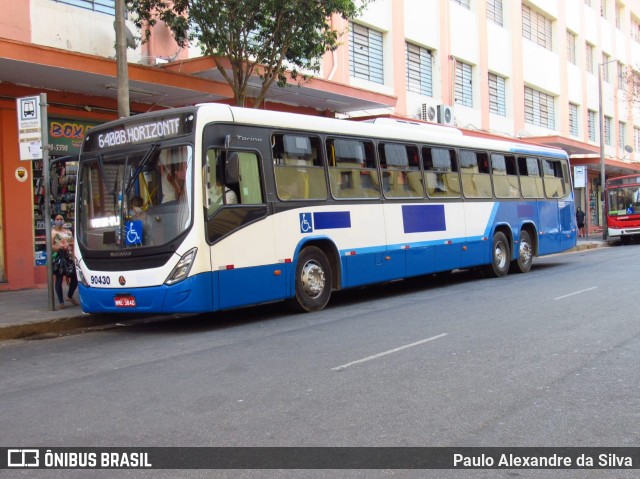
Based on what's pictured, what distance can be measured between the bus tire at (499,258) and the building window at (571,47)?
92.6 feet

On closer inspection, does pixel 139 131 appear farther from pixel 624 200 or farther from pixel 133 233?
pixel 624 200

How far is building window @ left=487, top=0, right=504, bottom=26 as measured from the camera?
32.3 meters

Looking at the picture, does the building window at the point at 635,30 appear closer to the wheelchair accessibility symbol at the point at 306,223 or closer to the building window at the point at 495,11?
the building window at the point at 495,11

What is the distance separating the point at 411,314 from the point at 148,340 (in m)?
4.00

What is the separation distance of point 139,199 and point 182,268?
50.0 inches

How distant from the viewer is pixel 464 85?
98.0ft

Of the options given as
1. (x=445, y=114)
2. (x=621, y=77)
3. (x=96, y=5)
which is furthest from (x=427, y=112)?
(x=621, y=77)

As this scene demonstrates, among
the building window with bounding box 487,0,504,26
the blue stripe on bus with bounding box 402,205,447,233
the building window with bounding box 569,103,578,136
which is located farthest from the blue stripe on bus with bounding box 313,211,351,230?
the building window with bounding box 569,103,578,136

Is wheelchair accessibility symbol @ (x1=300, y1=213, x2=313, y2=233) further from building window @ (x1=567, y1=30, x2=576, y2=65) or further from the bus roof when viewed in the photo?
building window @ (x1=567, y1=30, x2=576, y2=65)

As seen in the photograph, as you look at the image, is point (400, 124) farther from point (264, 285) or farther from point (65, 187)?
point (65, 187)

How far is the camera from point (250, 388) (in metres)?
6.22

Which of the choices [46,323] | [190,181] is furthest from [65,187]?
[190,181]

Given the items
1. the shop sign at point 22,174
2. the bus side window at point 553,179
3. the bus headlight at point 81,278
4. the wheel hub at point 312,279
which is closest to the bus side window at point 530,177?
the bus side window at point 553,179

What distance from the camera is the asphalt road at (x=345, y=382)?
15.8 ft
